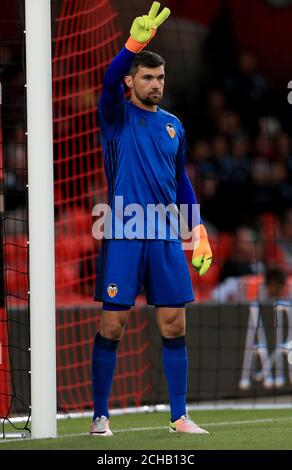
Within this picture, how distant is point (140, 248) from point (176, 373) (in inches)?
25.7

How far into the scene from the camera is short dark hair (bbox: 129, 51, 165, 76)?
246 inches

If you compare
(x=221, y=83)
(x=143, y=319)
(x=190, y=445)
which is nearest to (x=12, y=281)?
(x=143, y=319)

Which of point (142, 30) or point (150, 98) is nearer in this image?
point (142, 30)

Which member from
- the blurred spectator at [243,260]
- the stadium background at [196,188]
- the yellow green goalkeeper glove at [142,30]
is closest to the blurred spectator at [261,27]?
the stadium background at [196,188]

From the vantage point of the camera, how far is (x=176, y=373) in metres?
6.29

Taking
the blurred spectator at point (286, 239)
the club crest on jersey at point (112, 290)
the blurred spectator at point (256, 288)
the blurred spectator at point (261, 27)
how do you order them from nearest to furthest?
the club crest on jersey at point (112, 290) < the blurred spectator at point (256, 288) < the blurred spectator at point (286, 239) < the blurred spectator at point (261, 27)

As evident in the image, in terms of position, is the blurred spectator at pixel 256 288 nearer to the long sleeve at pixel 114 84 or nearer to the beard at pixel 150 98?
the beard at pixel 150 98

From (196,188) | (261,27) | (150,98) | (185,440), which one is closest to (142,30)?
(150,98)

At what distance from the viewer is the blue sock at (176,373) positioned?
630 cm

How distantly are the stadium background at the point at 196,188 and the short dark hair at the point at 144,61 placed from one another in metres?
0.83

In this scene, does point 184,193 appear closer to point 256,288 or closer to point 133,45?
point 133,45

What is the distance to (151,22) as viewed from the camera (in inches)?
236

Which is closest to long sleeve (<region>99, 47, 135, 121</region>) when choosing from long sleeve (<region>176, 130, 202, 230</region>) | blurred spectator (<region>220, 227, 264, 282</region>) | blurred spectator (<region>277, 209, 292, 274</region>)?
long sleeve (<region>176, 130, 202, 230</region>)

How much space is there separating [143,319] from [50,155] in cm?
369
